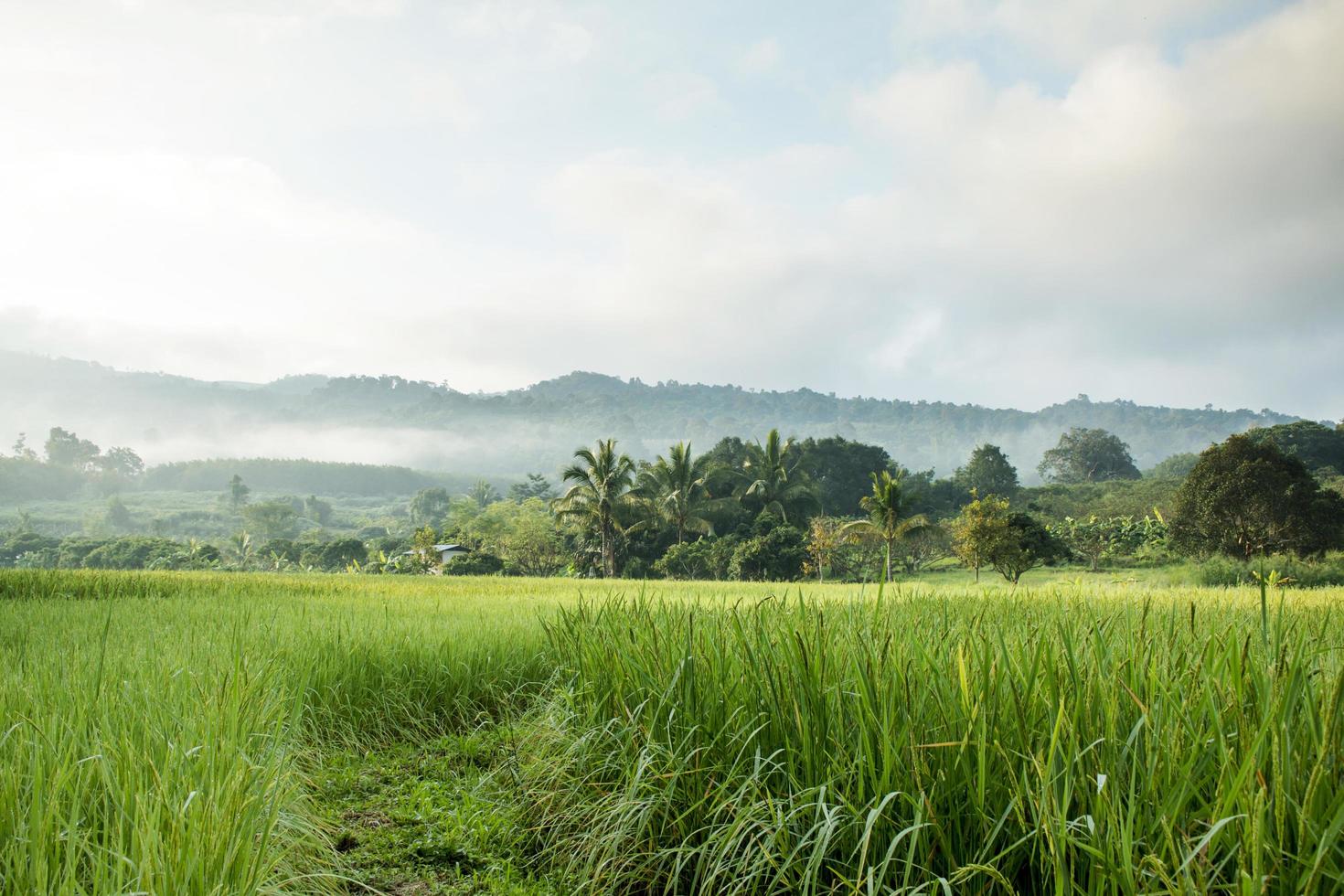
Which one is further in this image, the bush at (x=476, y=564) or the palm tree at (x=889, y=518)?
the bush at (x=476, y=564)

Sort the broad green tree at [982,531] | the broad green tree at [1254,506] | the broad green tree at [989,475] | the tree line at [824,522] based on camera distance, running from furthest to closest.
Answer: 1. the broad green tree at [989,475]
2. the tree line at [824,522]
3. the broad green tree at [982,531]
4. the broad green tree at [1254,506]

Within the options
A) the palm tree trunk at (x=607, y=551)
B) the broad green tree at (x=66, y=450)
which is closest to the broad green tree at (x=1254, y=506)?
the palm tree trunk at (x=607, y=551)

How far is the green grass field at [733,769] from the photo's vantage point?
1.48m

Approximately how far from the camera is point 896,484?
33.8 metres

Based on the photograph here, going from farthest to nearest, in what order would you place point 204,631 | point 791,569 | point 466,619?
point 791,569 → point 466,619 → point 204,631

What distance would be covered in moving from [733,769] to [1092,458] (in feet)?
322

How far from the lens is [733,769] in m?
2.20

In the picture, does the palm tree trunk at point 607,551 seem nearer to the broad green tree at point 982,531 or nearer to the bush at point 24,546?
the broad green tree at point 982,531

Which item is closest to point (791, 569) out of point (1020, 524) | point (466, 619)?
point (1020, 524)

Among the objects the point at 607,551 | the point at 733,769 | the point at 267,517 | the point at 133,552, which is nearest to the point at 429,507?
the point at 267,517

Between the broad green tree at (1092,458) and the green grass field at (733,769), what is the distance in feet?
304

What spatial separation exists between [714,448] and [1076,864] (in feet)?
177

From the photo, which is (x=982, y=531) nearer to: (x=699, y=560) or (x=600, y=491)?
(x=699, y=560)

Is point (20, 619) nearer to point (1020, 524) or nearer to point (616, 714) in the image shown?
point (616, 714)
